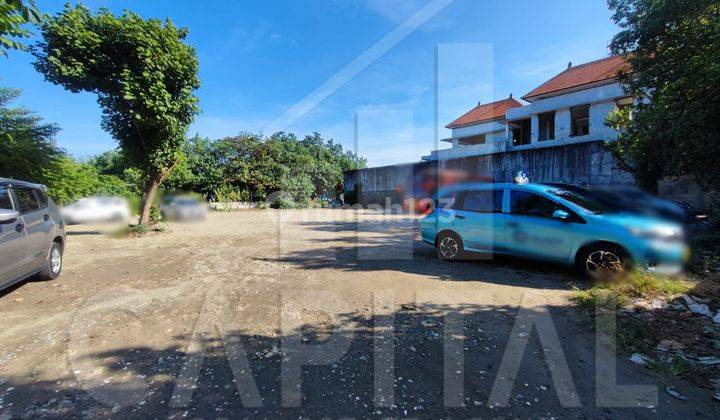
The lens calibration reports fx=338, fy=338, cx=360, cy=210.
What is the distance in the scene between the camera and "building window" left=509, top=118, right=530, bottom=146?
25891 millimetres

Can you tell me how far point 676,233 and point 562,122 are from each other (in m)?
20.4

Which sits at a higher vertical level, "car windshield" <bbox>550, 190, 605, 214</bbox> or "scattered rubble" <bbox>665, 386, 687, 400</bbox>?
"car windshield" <bbox>550, 190, 605, 214</bbox>

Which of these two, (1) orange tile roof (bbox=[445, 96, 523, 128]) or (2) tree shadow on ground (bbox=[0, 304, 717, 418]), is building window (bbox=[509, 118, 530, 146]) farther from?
(2) tree shadow on ground (bbox=[0, 304, 717, 418])

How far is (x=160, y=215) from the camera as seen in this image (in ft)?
41.3

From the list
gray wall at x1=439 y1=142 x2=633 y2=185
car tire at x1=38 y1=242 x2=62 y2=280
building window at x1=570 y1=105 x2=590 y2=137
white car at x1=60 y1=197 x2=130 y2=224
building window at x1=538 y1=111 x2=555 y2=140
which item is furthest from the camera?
building window at x1=538 y1=111 x2=555 y2=140

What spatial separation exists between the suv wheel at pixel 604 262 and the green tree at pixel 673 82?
2.25 metres

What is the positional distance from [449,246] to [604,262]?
2401mm

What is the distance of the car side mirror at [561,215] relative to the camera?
5.03m

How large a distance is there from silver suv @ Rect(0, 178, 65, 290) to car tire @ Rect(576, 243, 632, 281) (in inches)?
290

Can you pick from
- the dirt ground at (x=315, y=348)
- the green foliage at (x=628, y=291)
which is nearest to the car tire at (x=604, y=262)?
the green foliage at (x=628, y=291)

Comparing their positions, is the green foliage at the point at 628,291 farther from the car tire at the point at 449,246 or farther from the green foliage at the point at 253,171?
the green foliage at the point at 253,171

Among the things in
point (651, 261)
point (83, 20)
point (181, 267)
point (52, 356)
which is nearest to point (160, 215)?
point (83, 20)

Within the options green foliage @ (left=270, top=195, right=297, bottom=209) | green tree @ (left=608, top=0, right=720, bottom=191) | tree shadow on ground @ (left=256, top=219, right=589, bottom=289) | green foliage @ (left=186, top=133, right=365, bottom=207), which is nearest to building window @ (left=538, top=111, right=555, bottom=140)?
green tree @ (left=608, top=0, right=720, bottom=191)

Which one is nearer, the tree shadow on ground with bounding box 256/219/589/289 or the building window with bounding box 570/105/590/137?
the tree shadow on ground with bounding box 256/219/589/289
